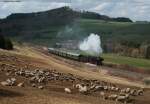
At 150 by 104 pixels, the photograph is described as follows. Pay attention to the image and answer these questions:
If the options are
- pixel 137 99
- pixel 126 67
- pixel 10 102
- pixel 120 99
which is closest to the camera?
pixel 10 102

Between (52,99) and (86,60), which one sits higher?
(52,99)

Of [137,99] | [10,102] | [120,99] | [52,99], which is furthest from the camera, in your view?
[137,99]

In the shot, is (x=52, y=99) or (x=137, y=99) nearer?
(x=52, y=99)

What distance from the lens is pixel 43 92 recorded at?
3706 cm

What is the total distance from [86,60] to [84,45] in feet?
191

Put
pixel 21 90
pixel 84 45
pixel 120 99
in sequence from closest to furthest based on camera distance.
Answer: pixel 21 90 → pixel 120 99 → pixel 84 45

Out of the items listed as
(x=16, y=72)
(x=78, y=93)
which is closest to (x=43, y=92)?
(x=78, y=93)

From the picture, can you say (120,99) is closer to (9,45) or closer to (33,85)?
(33,85)

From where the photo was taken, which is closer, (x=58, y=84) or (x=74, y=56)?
(x=58, y=84)

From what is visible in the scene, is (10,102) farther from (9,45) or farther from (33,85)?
(9,45)

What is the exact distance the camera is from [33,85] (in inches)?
1610

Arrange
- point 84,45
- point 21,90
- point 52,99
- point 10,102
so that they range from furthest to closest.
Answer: point 84,45, point 21,90, point 52,99, point 10,102

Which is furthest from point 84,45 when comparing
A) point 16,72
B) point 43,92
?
point 43,92

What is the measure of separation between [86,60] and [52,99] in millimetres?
85741
